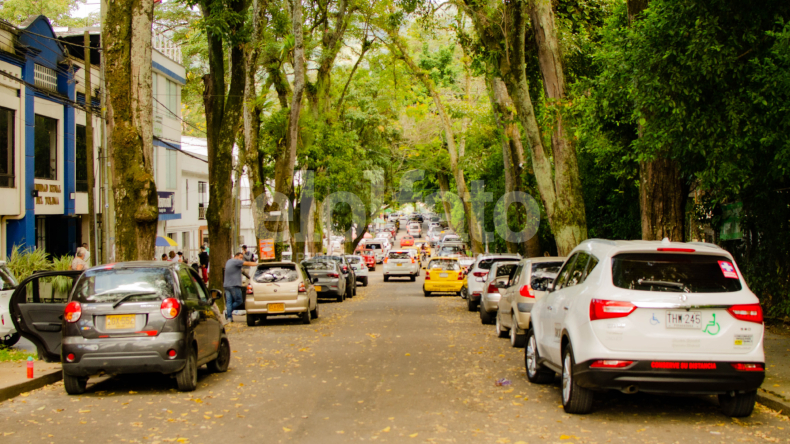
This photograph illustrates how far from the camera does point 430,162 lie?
4878 centimetres

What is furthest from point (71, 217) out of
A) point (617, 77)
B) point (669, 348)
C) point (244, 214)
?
point (244, 214)

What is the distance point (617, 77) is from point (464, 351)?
5219 mm

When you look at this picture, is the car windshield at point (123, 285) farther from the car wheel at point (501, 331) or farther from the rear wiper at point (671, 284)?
the car wheel at point (501, 331)

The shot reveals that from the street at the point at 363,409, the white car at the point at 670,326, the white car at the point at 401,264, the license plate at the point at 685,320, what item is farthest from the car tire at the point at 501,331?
the white car at the point at 401,264

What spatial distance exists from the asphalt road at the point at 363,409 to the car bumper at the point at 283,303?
4.95 meters

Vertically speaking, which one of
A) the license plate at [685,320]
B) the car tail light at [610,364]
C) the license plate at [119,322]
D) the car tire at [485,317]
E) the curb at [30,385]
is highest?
the license plate at [685,320]

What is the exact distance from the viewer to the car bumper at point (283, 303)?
692 inches

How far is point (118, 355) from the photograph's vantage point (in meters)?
8.84

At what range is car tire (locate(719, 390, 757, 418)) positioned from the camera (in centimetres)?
745

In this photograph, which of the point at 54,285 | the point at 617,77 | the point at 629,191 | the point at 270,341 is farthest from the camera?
the point at 629,191

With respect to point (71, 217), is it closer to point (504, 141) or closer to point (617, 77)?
point (504, 141)

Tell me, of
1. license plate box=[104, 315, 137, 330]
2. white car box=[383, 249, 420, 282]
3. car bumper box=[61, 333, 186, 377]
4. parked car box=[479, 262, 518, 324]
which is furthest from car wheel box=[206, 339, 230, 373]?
white car box=[383, 249, 420, 282]

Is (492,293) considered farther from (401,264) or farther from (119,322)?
(401,264)

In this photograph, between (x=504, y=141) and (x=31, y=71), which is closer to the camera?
(x=31, y=71)
